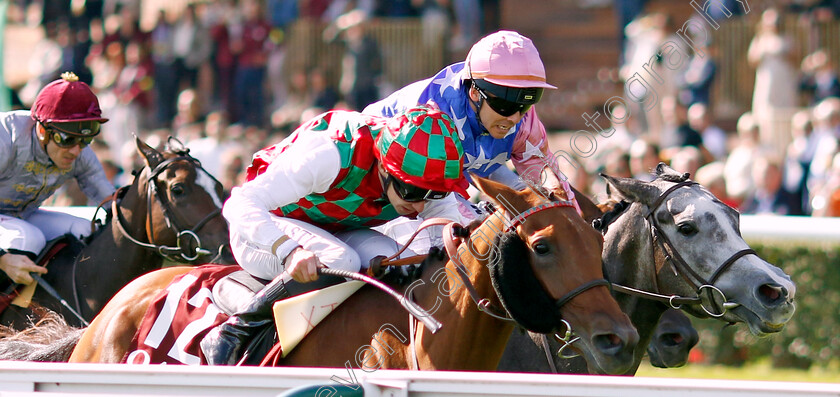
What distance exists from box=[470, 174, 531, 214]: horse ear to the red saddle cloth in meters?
1.15

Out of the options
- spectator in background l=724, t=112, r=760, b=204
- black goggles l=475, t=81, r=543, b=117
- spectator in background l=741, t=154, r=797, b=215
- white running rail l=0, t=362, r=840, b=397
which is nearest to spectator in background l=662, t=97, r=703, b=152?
spectator in background l=724, t=112, r=760, b=204

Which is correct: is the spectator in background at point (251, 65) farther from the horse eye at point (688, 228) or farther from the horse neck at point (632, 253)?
the horse eye at point (688, 228)

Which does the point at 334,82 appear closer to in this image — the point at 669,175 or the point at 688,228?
the point at 669,175

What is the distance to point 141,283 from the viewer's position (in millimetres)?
4340

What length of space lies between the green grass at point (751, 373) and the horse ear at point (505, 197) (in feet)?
14.9

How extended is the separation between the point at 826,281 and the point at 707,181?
111cm

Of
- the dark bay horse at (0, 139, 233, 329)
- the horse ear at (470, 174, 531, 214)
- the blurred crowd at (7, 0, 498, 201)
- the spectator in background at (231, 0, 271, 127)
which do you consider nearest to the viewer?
the horse ear at (470, 174, 531, 214)

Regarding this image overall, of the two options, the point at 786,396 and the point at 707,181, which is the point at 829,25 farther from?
the point at 786,396

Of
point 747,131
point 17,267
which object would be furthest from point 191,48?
point 17,267

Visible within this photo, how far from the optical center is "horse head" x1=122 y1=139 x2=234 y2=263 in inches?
213

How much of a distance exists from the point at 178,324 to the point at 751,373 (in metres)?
5.22

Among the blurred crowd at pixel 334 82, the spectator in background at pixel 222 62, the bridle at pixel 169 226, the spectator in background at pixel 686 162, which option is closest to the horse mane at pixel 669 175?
the bridle at pixel 169 226

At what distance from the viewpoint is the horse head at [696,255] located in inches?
158

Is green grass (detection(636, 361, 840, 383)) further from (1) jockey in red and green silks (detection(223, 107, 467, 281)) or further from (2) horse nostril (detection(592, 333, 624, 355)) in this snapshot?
(2) horse nostril (detection(592, 333, 624, 355))
